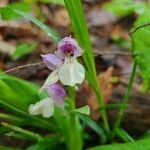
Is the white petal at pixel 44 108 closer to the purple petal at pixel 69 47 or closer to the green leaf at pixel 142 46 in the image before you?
the purple petal at pixel 69 47

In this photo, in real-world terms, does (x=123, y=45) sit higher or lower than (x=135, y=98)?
higher

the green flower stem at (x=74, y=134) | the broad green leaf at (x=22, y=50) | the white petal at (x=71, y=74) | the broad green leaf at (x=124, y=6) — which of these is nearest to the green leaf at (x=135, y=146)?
the green flower stem at (x=74, y=134)

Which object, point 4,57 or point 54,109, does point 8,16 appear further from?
point 4,57

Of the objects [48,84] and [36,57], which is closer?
[48,84]

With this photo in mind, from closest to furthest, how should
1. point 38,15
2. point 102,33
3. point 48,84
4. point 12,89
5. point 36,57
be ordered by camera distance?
point 48,84 < point 12,89 < point 36,57 < point 38,15 < point 102,33

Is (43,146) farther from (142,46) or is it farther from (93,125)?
(142,46)

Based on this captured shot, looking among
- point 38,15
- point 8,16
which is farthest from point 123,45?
point 8,16

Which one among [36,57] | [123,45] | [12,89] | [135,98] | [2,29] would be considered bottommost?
[12,89]
